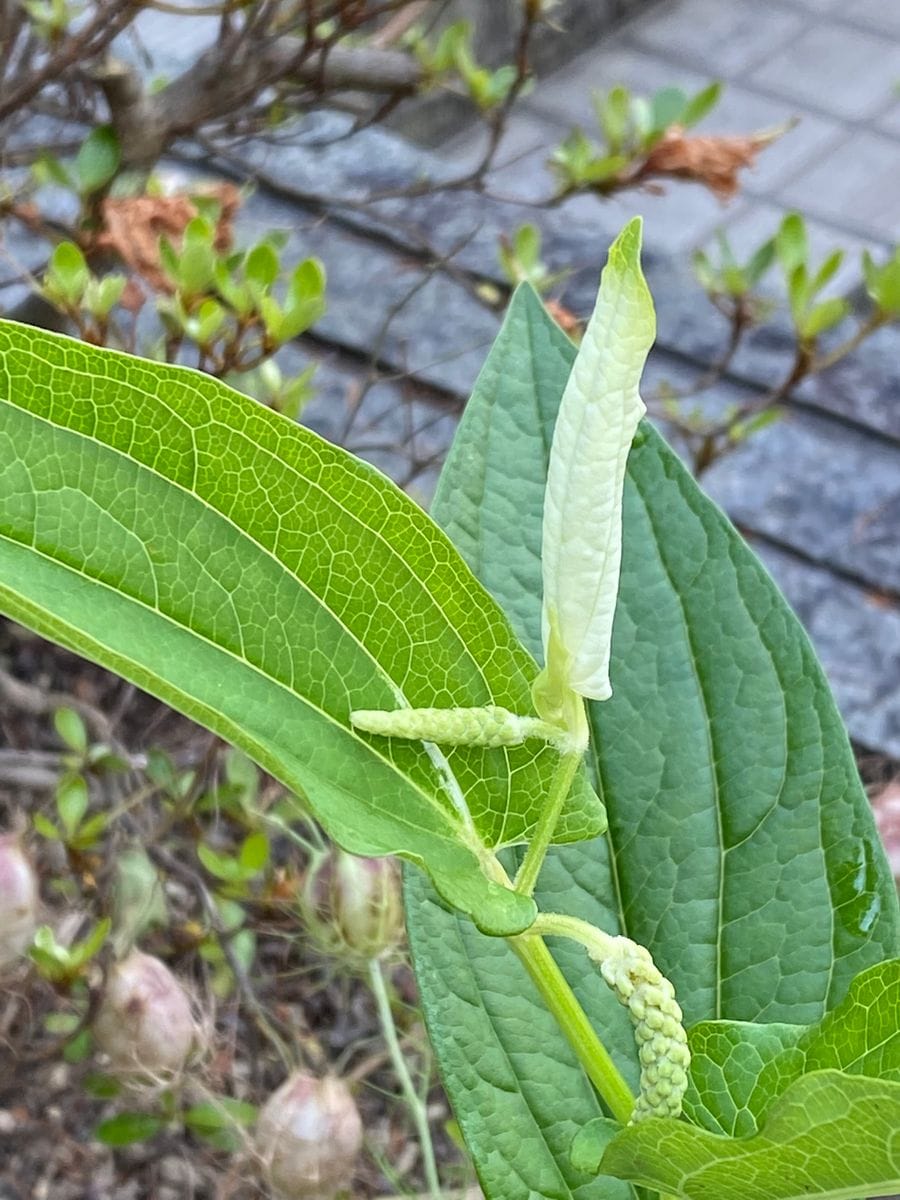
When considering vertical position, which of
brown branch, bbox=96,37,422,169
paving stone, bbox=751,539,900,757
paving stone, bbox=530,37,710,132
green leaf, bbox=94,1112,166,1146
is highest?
paving stone, bbox=530,37,710,132

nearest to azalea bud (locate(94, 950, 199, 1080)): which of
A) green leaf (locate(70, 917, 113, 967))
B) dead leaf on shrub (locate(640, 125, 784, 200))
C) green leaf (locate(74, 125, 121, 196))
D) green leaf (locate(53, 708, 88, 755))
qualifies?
green leaf (locate(70, 917, 113, 967))

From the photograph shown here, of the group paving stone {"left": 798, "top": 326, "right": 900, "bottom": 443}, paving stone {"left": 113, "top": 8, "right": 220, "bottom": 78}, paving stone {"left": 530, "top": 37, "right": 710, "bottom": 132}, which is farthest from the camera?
paving stone {"left": 530, "top": 37, "right": 710, "bottom": 132}

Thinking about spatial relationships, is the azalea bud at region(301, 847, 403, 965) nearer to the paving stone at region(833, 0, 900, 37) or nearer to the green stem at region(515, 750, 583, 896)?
the green stem at region(515, 750, 583, 896)

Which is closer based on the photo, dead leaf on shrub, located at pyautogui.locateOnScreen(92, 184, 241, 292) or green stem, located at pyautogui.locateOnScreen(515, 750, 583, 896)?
green stem, located at pyautogui.locateOnScreen(515, 750, 583, 896)

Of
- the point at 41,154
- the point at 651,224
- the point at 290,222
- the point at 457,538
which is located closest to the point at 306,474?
the point at 457,538

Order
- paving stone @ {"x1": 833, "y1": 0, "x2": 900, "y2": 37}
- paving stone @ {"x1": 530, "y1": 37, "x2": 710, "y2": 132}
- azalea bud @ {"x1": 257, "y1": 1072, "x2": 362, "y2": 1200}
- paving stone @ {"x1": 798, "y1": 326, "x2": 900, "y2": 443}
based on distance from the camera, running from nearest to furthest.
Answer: azalea bud @ {"x1": 257, "y1": 1072, "x2": 362, "y2": 1200} < paving stone @ {"x1": 798, "y1": 326, "x2": 900, "y2": 443} < paving stone @ {"x1": 530, "y1": 37, "x2": 710, "y2": 132} < paving stone @ {"x1": 833, "y1": 0, "x2": 900, "y2": 37}

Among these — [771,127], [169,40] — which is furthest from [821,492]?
[771,127]

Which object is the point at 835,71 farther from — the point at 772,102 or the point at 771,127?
the point at 771,127
